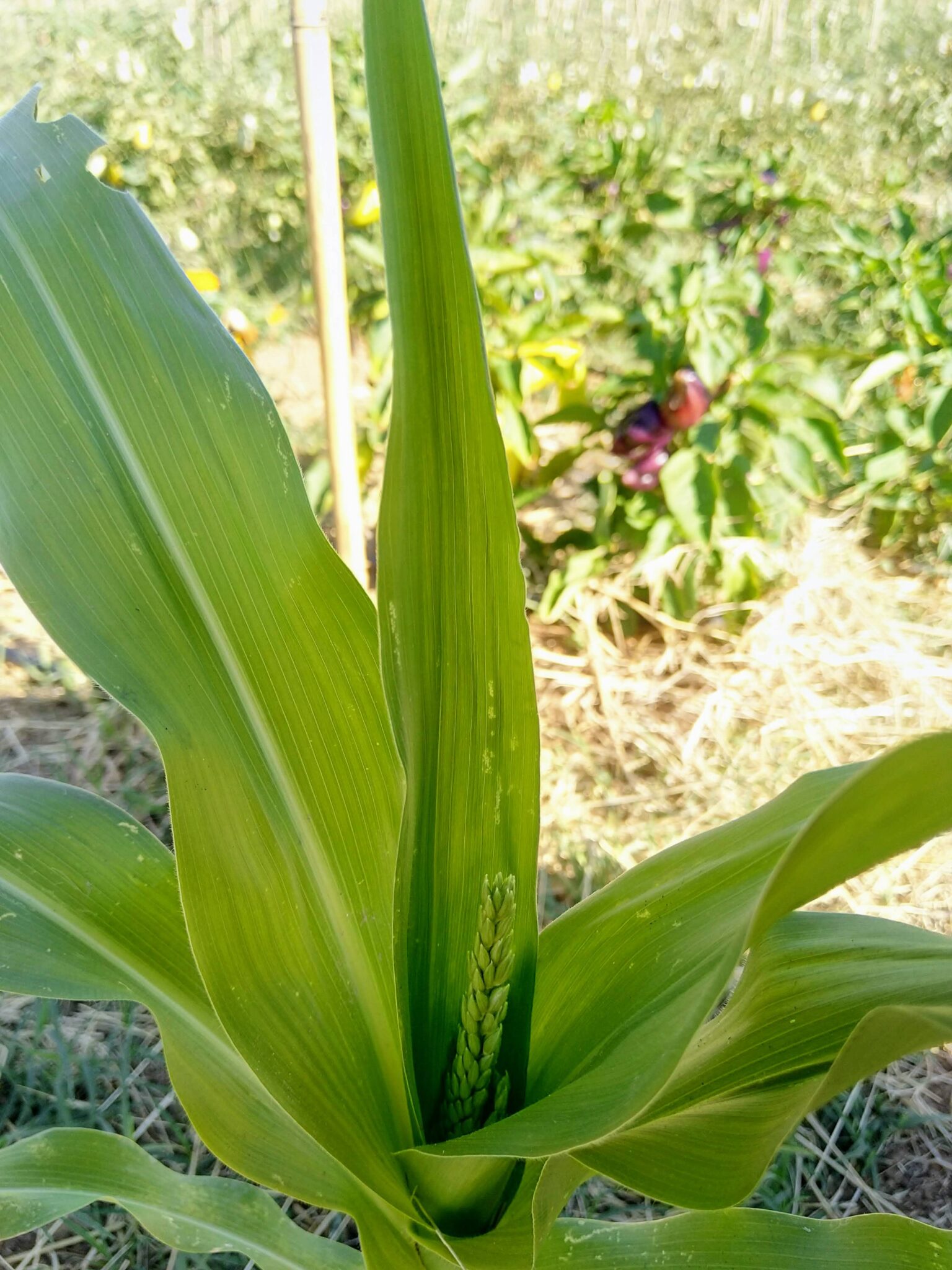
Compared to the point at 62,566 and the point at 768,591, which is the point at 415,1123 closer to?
the point at 62,566

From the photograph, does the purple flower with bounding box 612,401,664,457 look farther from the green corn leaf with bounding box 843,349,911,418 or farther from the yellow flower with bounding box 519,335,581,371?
the green corn leaf with bounding box 843,349,911,418

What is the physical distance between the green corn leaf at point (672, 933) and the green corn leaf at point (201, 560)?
0.39 feet

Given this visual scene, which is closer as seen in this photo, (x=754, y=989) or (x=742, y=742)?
(x=754, y=989)

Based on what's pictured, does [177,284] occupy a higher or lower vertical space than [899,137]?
lower

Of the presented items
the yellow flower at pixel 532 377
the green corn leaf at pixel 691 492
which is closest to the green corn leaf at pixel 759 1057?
the green corn leaf at pixel 691 492

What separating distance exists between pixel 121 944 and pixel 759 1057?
15.8 inches

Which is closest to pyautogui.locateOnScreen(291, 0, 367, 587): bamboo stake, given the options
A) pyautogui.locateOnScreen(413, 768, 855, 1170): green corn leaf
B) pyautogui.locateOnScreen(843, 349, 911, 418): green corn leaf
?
pyautogui.locateOnScreen(413, 768, 855, 1170): green corn leaf

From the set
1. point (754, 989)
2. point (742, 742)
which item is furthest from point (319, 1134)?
point (742, 742)

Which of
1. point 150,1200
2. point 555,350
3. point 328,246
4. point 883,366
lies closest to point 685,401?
point 555,350

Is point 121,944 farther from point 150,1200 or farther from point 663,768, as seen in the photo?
point 663,768

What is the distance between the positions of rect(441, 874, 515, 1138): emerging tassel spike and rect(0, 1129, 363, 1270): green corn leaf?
0.61 feet

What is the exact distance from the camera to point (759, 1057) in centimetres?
52

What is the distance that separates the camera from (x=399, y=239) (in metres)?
0.45

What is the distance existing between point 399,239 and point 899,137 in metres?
3.71
